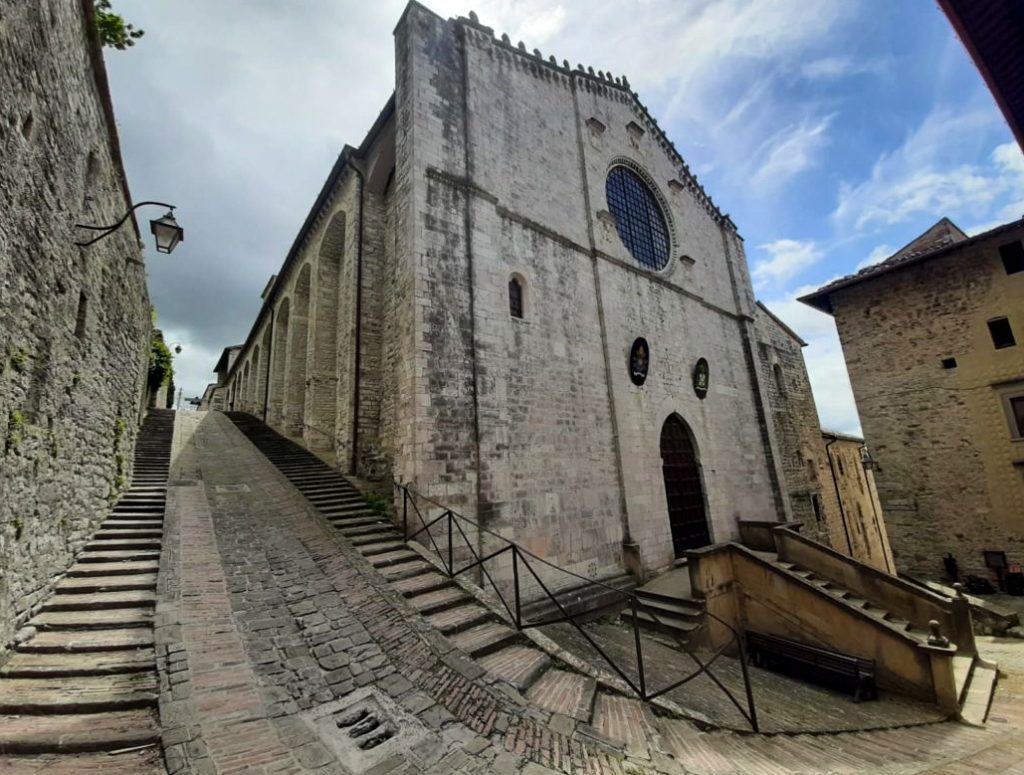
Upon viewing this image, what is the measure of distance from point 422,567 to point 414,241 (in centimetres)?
543

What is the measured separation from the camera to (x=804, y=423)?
1733 cm

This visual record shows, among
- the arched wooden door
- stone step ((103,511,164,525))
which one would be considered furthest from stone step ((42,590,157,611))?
the arched wooden door

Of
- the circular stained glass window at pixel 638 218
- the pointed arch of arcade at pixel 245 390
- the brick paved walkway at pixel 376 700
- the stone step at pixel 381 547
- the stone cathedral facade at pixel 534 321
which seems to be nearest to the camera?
the brick paved walkway at pixel 376 700

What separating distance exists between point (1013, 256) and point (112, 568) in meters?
20.5

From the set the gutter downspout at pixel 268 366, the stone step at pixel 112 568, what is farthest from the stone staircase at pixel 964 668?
the gutter downspout at pixel 268 366

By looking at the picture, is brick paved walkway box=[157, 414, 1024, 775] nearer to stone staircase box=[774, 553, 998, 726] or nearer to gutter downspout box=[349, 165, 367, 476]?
stone staircase box=[774, 553, 998, 726]

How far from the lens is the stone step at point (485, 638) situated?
462 centimetres

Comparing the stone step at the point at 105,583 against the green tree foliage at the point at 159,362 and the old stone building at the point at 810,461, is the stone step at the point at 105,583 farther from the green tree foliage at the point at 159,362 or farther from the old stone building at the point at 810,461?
the old stone building at the point at 810,461

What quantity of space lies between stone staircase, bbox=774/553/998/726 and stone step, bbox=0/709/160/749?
374 inches

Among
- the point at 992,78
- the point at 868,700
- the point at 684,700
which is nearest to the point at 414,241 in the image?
the point at 992,78

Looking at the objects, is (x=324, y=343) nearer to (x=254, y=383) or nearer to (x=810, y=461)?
(x=254, y=383)

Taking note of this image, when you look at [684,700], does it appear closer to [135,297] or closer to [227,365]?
[135,297]

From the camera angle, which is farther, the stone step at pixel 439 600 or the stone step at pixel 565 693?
the stone step at pixel 439 600

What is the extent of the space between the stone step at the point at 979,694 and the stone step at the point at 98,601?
1048cm
